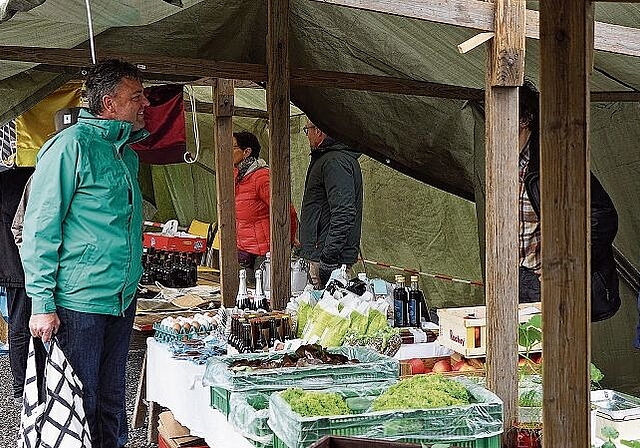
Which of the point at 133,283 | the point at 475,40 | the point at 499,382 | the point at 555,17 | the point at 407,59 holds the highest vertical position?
the point at 407,59

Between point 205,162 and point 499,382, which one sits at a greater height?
point 205,162

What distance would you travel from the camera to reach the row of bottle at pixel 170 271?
7.07 meters

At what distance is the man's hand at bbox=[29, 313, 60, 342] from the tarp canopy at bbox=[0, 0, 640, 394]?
170 cm

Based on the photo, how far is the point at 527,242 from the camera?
12.4ft

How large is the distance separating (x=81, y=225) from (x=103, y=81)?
1.84 feet

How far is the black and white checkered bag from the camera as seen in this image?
3.12 meters

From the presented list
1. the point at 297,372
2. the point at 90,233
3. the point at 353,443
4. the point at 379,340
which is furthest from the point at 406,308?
the point at 353,443

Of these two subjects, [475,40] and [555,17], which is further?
[475,40]

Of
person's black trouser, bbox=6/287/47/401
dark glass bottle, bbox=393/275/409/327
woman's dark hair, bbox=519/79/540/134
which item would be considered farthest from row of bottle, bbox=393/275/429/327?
person's black trouser, bbox=6/287/47/401

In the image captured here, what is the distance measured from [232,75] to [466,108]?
4.88ft

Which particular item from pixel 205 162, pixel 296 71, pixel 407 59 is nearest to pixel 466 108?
pixel 407 59

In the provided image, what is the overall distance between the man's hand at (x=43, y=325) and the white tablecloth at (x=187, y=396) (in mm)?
611

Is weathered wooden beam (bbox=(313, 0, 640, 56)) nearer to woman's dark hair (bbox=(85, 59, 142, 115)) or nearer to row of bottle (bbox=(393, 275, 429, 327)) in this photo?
woman's dark hair (bbox=(85, 59, 142, 115))

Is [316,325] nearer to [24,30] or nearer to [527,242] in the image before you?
[527,242]
